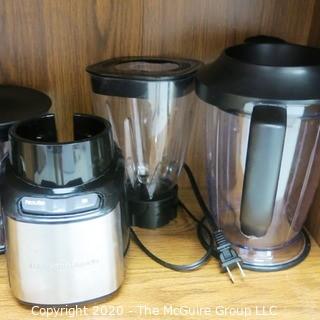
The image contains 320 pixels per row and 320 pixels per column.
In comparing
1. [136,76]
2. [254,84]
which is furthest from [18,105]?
[254,84]

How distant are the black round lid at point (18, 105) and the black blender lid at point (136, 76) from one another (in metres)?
0.08

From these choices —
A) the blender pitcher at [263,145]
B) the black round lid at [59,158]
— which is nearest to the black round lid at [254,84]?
the blender pitcher at [263,145]

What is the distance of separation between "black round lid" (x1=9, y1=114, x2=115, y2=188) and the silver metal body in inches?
1.8

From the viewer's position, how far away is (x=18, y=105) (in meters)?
0.63

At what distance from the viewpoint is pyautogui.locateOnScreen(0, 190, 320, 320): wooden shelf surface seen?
1.88ft

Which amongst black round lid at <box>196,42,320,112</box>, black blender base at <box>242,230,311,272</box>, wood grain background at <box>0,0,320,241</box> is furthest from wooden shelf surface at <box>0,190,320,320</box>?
black round lid at <box>196,42,320,112</box>

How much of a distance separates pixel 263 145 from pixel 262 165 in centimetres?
2

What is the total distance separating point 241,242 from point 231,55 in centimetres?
25

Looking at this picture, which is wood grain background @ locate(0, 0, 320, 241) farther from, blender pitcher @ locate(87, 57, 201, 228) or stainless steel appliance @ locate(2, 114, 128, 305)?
stainless steel appliance @ locate(2, 114, 128, 305)

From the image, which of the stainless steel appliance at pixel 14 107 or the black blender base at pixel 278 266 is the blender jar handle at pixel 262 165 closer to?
the black blender base at pixel 278 266

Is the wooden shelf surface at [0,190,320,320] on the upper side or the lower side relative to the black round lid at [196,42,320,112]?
lower

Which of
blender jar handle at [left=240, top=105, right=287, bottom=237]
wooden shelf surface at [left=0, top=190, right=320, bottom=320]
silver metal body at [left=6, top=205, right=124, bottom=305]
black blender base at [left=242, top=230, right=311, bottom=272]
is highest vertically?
blender jar handle at [left=240, top=105, right=287, bottom=237]

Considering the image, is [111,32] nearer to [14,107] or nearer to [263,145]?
[14,107]

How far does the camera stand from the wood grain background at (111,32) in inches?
28.0
